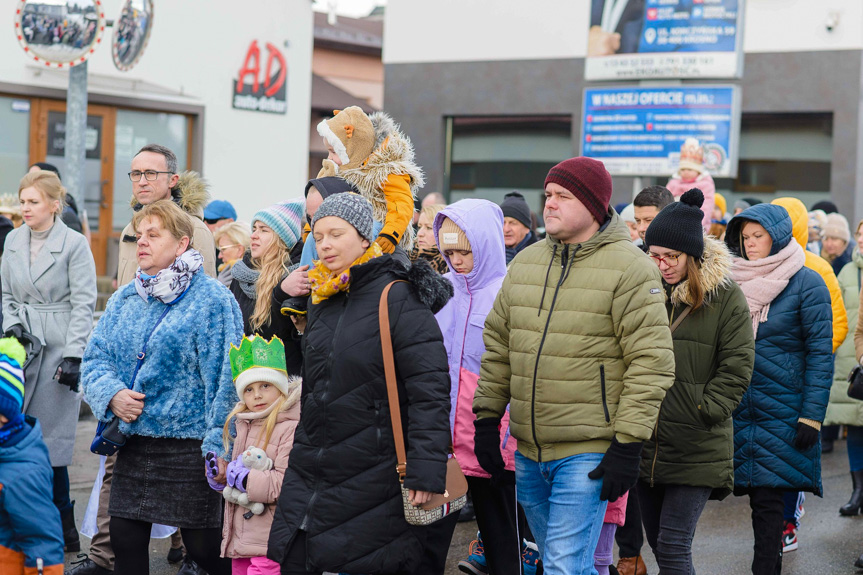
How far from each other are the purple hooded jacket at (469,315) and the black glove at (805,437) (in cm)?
150

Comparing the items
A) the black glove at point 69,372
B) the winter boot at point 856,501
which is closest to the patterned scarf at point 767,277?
the winter boot at point 856,501

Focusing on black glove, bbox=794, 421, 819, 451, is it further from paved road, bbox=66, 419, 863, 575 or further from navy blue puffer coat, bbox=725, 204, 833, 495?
paved road, bbox=66, 419, 863, 575

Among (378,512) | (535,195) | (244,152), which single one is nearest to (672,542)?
(378,512)

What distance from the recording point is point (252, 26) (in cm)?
1755

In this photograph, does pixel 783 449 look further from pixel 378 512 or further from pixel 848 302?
pixel 848 302

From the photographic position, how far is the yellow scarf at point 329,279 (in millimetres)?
3830

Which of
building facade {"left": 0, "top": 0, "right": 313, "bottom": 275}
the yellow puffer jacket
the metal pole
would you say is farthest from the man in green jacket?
building facade {"left": 0, "top": 0, "right": 313, "bottom": 275}

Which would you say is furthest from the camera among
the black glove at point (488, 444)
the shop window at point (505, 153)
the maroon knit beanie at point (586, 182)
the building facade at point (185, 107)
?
the shop window at point (505, 153)

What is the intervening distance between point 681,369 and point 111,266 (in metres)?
12.8

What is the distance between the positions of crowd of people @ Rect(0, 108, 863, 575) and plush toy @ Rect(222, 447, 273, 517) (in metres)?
0.01

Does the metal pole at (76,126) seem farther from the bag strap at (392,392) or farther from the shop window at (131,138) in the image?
the bag strap at (392,392)

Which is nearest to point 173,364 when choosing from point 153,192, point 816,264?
point 153,192

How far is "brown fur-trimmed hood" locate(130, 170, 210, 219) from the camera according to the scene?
19.5ft

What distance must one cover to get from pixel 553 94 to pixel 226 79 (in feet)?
20.9
